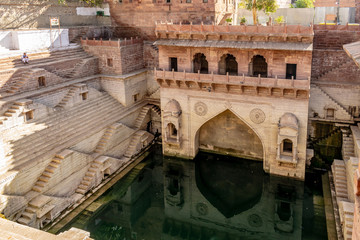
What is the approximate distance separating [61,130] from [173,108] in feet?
21.0

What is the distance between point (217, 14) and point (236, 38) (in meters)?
6.36

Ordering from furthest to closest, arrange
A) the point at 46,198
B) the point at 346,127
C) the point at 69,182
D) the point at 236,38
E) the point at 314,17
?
the point at 314,17 → the point at 346,127 → the point at 236,38 → the point at 69,182 → the point at 46,198

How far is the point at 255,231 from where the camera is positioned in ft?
48.7

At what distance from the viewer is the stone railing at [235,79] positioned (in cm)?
1627

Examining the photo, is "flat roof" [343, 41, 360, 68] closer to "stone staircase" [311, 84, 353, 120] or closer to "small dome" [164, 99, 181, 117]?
"stone staircase" [311, 84, 353, 120]

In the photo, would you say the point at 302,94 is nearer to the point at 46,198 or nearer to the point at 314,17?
the point at 46,198

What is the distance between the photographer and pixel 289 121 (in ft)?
55.5

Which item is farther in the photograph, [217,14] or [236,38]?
[217,14]

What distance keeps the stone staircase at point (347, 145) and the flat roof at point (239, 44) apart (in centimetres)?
575

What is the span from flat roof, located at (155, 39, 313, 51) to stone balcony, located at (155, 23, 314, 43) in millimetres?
176

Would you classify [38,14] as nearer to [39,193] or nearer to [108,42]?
[108,42]

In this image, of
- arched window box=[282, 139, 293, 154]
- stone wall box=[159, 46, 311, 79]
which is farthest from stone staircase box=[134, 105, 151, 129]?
arched window box=[282, 139, 293, 154]

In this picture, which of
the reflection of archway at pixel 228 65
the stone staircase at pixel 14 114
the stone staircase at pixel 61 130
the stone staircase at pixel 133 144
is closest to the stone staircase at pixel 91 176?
the stone staircase at pixel 61 130

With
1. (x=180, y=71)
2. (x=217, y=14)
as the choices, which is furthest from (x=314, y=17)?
(x=180, y=71)
